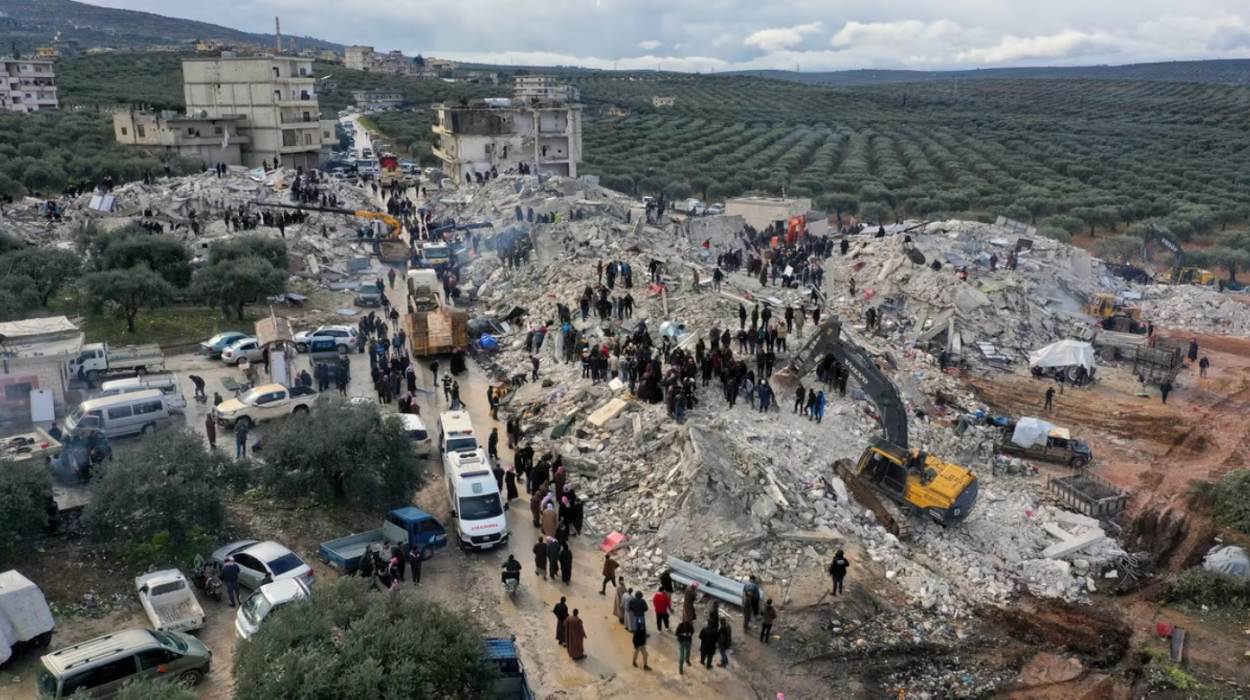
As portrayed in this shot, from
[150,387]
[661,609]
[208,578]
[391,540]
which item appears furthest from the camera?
[150,387]

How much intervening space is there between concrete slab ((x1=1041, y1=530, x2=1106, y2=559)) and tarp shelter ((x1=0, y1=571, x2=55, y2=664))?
17473 millimetres

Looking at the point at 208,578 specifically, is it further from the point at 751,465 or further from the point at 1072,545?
the point at 1072,545

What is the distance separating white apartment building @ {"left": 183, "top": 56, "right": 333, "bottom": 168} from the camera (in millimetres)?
63062

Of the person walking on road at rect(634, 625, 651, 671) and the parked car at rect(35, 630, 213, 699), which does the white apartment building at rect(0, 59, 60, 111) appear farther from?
the person walking on road at rect(634, 625, 651, 671)

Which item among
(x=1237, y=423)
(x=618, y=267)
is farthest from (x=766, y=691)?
(x=1237, y=423)

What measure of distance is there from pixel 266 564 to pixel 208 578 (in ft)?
3.54

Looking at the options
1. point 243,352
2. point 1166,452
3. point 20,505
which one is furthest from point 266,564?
point 1166,452

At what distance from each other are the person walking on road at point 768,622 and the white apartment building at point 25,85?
92893mm

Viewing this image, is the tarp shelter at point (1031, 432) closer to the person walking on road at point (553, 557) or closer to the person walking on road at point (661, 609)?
the person walking on road at point (661, 609)

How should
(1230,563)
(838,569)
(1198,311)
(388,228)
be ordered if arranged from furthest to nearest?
(388,228) < (1198,311) < (1230,563) < (838,569)

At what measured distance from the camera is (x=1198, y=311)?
128 ft

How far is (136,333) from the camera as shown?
30.3m

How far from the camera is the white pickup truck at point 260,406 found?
2252 centimetres

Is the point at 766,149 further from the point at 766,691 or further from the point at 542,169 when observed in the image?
the point at 766,691
